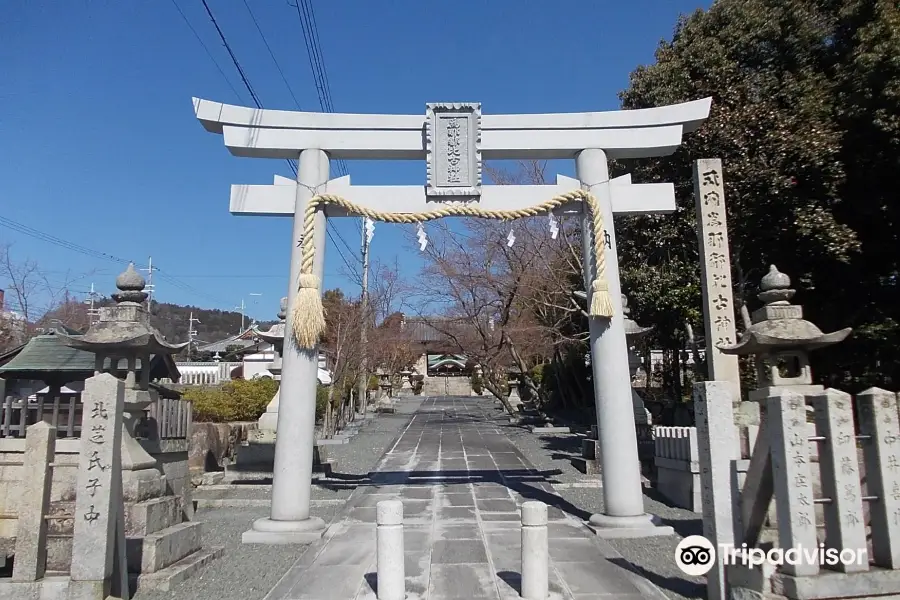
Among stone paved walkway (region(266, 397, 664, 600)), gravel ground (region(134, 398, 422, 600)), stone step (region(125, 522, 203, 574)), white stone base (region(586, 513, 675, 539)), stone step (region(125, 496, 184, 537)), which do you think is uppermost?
stone step (region(125, 496, 184, 537))

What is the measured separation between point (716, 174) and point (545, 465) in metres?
7.36

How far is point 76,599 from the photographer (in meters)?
4.63

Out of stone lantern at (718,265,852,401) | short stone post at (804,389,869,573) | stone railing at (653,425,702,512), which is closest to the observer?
short stone post at (804,389,869,573)

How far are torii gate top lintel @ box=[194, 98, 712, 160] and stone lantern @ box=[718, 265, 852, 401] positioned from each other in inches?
86.7

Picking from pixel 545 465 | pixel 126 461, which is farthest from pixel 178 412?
pixel 545 465

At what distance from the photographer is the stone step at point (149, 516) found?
224 inches

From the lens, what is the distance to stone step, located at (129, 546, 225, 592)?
5.43 m

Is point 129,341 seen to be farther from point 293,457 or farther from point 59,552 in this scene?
point 59,552

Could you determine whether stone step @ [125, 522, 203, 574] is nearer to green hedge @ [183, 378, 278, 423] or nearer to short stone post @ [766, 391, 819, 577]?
short stone post @ [766, 391, 819, 577]

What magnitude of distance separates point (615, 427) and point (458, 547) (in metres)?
2.25

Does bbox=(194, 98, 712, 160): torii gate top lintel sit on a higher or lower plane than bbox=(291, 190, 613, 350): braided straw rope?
higher

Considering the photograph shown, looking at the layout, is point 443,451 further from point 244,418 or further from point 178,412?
point 178,412

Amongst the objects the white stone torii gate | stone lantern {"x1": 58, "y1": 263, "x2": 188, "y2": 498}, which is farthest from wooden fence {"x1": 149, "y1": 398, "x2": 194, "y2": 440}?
the white stone torii gate

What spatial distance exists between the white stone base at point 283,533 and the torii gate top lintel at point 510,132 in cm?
439
